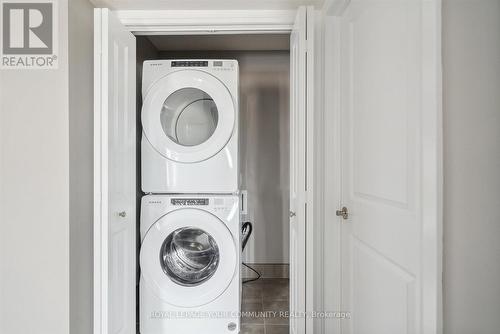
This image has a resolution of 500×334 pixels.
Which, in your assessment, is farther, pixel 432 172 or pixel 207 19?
pixel 207 19

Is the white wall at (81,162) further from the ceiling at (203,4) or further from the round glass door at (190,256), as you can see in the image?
the round glass door at (190,256)

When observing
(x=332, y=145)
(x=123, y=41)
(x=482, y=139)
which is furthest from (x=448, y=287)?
(x=123, y=41)

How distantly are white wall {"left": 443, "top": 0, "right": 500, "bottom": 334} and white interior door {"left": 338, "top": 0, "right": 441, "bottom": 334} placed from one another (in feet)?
0.10

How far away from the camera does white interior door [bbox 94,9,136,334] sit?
4.32 feet

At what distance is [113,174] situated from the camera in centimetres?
141

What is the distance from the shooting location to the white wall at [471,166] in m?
0.61

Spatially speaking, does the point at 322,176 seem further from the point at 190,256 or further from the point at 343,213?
the point at 190,256

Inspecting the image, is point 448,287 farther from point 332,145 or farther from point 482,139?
point 332,145

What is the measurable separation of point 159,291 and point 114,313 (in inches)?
12.8

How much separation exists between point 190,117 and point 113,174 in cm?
63

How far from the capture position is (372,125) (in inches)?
42.2

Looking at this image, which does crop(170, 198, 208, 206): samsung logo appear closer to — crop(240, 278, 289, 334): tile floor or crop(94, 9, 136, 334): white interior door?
crop(94, 9, 136, 334): white interior door

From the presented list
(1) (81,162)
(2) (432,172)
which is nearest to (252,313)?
(1) (81,162)
